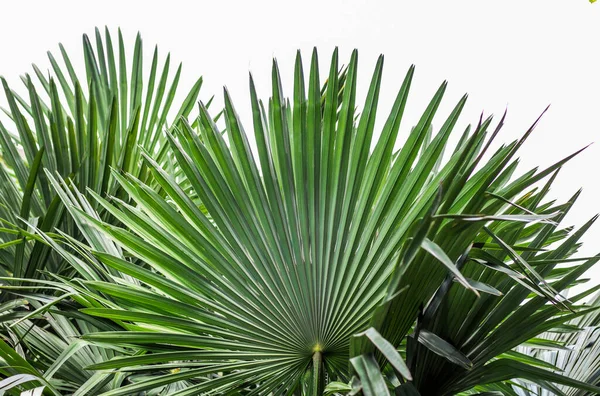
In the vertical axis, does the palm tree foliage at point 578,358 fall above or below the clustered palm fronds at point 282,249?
below

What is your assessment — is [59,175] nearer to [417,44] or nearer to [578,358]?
[578,358]

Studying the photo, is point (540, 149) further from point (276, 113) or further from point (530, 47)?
point (276, 113)

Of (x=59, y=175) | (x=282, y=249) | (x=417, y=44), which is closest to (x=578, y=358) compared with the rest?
(x=282, y=249)

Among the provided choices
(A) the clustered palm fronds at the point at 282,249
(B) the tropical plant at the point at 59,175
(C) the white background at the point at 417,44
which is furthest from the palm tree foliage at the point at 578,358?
(C) the white background at the point at 417,44

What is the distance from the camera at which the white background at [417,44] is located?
3.89m

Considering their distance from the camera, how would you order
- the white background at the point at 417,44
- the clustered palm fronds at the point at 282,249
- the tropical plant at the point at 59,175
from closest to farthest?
the clustered palm fronds at the point at 282,249
the tropical plant at the point at 59,175
the white background at the point at 417,44

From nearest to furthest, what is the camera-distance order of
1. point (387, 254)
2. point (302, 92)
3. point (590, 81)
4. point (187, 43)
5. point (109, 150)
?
point (387, 254), point (302, 92), point (109, 150), point (590, 81), point (187, 43)

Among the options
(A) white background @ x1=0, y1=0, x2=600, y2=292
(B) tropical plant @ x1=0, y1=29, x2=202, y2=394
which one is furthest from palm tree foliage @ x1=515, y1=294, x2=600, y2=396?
(A) white background @ x1=0, y1=0, x2=600, y2=292

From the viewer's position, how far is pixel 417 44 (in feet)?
13.7

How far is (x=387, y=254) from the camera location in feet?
3.28

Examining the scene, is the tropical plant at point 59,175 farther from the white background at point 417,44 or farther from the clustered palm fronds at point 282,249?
the white background at point 417,44

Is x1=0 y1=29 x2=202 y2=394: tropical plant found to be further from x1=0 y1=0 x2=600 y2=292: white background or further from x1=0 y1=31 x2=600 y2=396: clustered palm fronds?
x1=0 y1=0 x2=600 y2=292: white background

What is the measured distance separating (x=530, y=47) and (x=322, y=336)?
11.7 feet

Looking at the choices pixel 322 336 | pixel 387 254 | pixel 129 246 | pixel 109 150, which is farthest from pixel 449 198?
pixel 109 150
